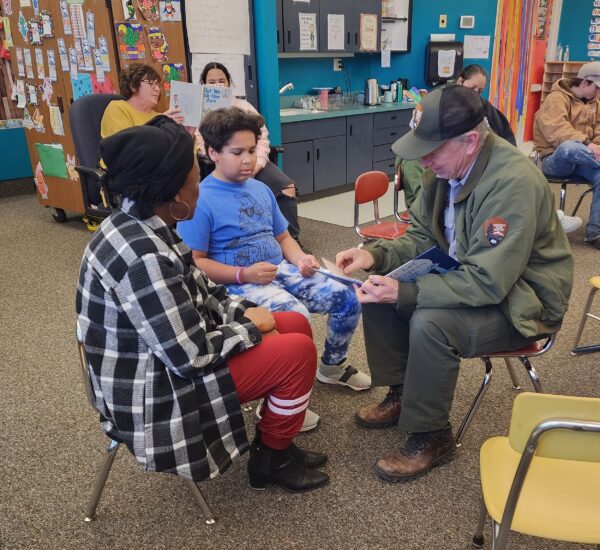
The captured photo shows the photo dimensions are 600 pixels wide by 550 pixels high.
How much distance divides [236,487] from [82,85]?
3.35 metres

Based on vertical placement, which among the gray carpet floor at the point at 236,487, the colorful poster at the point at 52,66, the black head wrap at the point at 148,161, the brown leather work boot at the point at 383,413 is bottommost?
the gray carpet floor at the point at 236,487

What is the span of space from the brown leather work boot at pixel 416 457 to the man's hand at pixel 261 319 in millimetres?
595

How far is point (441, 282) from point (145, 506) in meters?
1.08

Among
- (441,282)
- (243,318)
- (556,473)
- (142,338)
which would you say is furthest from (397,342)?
(142,338)

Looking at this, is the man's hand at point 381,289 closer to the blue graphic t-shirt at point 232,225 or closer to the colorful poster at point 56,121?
the blue graphic t-shirt at point 232,225

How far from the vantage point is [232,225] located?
1865 millimetres

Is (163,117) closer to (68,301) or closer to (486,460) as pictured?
(486,460)

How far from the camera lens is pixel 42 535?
151cm

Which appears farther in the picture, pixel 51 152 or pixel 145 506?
pixel 51 152

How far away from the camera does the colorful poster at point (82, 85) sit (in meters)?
3.90

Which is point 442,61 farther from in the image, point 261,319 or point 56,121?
point 261,319

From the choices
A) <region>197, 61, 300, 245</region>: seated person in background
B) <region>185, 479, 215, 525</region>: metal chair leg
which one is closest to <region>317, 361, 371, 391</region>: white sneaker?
<region>185, 479, 215, 525</region>: metal chair leg

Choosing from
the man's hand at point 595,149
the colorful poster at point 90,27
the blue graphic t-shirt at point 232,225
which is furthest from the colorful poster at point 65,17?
the man's hand at point 595,149

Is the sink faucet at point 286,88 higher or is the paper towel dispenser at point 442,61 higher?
the paper towel dispenser at point 442,61
